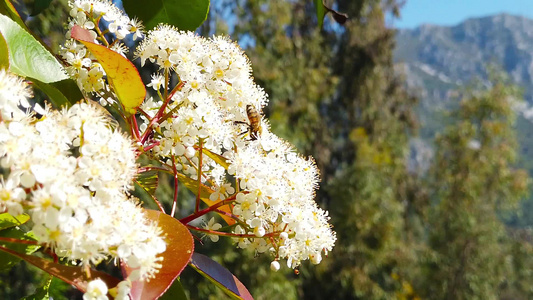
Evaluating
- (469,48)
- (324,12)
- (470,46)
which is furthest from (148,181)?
(470,46)

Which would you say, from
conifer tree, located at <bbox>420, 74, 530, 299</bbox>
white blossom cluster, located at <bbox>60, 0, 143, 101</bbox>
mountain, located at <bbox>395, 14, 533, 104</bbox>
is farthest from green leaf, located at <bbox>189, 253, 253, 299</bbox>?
mountain, located at <bbox>395, 14, 533, 104</bbox>

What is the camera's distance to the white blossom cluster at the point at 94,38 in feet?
2.52

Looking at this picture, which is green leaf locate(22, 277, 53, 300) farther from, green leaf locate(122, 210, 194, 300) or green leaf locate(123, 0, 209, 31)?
green leaf locate(123, 0, 209, 31)

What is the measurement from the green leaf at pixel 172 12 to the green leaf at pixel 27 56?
0.23 metres

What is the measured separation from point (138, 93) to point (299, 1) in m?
8.92

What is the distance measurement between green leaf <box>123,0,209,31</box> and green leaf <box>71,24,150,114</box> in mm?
200

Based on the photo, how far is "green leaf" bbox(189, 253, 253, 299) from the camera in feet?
2.19

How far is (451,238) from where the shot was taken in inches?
378

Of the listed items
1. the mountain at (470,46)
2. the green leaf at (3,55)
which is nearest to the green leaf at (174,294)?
the green leaf at (3,55)

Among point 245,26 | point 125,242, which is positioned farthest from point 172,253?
point 245,26

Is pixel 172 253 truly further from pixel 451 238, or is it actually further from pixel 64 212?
pixel 451 238

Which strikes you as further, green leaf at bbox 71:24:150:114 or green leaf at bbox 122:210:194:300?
green leaf at bbox 71:24:150:114

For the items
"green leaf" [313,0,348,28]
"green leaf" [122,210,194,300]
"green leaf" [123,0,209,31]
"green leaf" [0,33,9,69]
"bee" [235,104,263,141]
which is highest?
"green leaf" [313,0,348,28]

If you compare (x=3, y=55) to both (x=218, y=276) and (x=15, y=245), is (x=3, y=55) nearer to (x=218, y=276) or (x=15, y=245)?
(x=15, y=245)
